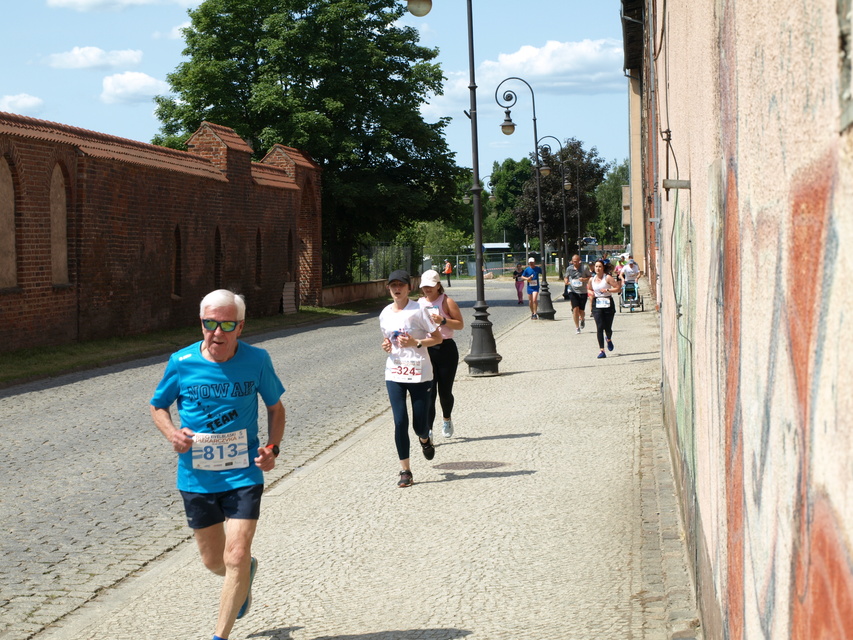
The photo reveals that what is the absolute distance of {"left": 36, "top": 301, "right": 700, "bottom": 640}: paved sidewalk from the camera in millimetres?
5320

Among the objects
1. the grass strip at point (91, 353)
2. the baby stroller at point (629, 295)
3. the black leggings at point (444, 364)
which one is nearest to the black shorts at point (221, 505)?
the black leggings at point (444, 364)

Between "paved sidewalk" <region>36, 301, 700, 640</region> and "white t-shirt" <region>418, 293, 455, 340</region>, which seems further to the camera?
"white t-shirt" <region>418, 293, 455, 340</region>

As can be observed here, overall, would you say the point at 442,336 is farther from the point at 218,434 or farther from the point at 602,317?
the point at 602,317

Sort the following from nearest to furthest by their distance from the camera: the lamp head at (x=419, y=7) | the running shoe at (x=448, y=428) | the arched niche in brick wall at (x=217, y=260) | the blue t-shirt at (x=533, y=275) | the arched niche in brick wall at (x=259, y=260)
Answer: the running shoe at (x=448, y=428)
the lamp head at (x=419, y=7)
the blue t-shirt at (x=533, y=275)
the arched niche in brick wall at (x=217, y=260)
the arched niche in brick wall at (x=259, y=260)

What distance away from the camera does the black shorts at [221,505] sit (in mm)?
5082

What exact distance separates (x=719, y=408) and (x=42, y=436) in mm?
9783

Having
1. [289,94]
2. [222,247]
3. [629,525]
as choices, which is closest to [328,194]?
[289,94]

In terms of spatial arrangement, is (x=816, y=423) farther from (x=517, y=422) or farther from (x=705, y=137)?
(x=517, y=422)

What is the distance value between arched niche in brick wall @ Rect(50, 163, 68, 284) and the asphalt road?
4.40 meters

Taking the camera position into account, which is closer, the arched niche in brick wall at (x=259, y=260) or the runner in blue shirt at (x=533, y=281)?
the runner in blue shirt at (x=533, y=281)

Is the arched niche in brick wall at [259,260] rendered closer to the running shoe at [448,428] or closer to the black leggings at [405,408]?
the running shoe at [448,428]

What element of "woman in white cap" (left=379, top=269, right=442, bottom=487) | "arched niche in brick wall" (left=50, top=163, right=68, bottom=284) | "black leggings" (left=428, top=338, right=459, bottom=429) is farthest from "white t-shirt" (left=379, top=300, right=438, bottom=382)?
"arched niche in brick wall" (left=50, top=163, right=68, bottom=284)

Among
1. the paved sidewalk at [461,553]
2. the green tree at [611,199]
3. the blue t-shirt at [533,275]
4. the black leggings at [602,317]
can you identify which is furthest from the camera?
the green tree at [611,199]

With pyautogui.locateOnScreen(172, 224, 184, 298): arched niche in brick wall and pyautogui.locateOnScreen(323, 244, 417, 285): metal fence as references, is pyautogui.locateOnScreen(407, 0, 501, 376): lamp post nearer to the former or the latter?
pyautogui.locateOnScreen(172, 224, 184, 298): arched niche in brick wall
